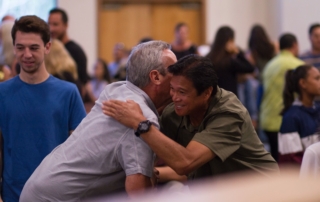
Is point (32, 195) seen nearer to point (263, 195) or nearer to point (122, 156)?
point (122, 156)

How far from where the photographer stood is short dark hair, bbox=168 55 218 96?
269 cm

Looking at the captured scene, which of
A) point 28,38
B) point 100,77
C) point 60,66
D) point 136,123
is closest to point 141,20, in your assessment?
point 100,77

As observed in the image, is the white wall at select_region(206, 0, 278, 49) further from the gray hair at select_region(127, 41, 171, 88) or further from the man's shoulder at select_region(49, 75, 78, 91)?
the gray hair at select_region(127, 41, 171, 88)

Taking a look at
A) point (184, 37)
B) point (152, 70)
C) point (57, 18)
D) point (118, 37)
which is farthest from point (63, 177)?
point (118, 37)

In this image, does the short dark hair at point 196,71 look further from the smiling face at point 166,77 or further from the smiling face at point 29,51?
the smiling face at point 29,51

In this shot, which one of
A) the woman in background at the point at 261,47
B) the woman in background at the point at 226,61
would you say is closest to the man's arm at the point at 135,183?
the woman in background at the point at 226,61

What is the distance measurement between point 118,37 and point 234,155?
30.9ft

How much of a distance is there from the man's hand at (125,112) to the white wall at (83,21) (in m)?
9.07

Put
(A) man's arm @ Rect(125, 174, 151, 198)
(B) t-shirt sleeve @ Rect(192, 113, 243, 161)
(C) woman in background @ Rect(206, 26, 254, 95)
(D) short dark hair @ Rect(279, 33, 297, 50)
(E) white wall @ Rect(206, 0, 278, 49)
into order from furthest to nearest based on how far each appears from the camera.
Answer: (E) white wall @ Rect(206, 0, 278, 49), (D) short dark hair @ Rect(279, 33, 297, 50), (C) woman in background @ Rect(206, 26, 254, 95), (B) t-shirt sleeve @ Rect(192, 113, 243, 161), (A) man's arm @ Rect(125, 174, 151, 198)

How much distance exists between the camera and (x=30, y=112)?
3.26 meters

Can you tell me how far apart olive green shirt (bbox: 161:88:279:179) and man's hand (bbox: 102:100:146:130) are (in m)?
0.27

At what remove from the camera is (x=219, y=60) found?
6145 mm

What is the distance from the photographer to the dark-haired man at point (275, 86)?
6.47 metres

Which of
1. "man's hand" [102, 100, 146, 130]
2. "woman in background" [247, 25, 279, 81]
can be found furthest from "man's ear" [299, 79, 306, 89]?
"woman in background" [247, 25, 279, 81]
